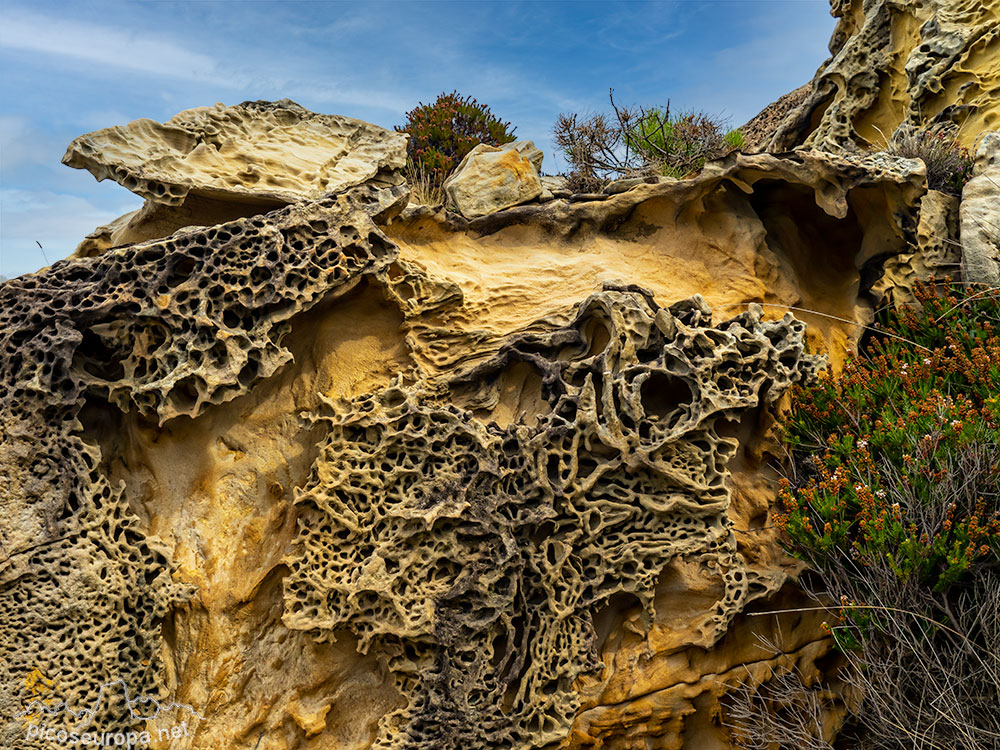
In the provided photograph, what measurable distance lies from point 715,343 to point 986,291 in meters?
1.89

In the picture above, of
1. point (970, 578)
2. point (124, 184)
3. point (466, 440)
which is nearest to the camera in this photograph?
point (970, 578)

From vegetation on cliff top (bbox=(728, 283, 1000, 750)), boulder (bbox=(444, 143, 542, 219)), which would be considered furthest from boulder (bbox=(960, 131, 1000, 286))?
boulder (bbox=(444, 143, 542, 219))

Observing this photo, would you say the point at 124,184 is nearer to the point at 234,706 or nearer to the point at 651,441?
the point at 234,706

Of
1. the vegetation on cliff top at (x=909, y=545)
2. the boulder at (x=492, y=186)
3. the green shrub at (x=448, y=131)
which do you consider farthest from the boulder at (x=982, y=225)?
the green shrub at (x=448, y=131)

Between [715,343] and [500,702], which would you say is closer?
[500,702]

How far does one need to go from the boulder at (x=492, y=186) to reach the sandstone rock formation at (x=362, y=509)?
155 centimetres

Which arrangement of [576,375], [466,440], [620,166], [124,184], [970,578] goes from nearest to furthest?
[970,578], [466,440], [576,375], [124,184], [620,166]

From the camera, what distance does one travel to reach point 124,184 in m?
5.20

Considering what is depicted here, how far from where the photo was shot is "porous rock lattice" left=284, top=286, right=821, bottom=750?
12.1ft

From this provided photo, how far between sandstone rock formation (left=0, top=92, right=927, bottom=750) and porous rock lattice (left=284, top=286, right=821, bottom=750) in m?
0.01

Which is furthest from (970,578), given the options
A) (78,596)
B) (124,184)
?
(124,184)

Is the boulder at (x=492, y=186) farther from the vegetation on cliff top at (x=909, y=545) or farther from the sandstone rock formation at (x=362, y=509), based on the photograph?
the vegetation on cliff top at (x=909, y=545)

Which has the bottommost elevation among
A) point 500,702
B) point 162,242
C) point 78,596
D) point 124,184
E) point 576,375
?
point 500,702

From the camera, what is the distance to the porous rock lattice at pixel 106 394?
3.73 m
